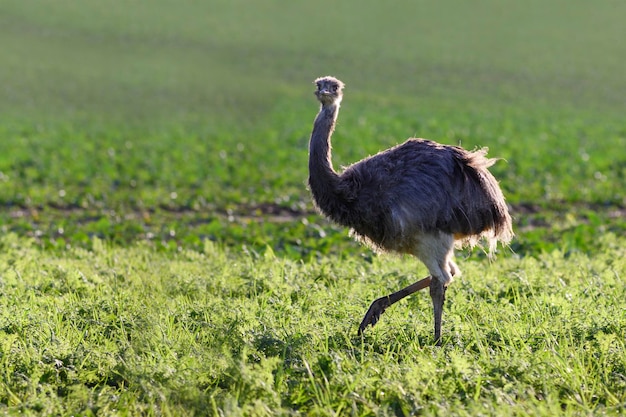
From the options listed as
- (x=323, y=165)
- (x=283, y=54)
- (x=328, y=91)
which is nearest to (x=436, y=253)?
(x=323, y=165)

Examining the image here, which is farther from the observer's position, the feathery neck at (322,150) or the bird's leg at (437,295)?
the feathery neck at (322,150)

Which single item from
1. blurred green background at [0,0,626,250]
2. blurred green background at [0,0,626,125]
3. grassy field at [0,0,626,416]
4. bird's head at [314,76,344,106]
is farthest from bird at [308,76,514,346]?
blurred green background at [0,0,626,125]

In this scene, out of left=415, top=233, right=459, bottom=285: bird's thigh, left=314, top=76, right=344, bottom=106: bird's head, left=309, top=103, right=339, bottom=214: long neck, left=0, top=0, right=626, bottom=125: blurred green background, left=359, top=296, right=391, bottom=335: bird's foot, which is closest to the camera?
left=359, top=296, right=391, bottom=335: bird's foot

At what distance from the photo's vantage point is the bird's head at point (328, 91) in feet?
21.8

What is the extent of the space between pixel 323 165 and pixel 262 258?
2528 millimetres

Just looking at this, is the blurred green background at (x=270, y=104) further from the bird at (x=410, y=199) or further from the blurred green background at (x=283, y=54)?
the bird at (x=410, y=199)

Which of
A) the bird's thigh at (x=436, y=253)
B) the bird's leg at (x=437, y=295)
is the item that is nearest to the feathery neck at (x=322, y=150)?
the bird's thigh at (x=436, y=253)

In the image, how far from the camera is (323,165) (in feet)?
21.5

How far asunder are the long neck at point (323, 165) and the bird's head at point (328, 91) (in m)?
0.05

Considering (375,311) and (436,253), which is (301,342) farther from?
(436,253)

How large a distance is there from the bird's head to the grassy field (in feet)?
4.37

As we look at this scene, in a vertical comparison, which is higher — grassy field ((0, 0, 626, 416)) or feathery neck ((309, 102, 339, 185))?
feathery neck ((309, 102, 339, 185))

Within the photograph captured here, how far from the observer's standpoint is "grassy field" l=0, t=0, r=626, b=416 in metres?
5.16

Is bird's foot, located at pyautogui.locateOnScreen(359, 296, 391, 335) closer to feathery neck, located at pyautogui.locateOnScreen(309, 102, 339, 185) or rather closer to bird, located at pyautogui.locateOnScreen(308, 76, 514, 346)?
bird, located at pyautogui.locateOnScreen(308, 76, 514, 346)
